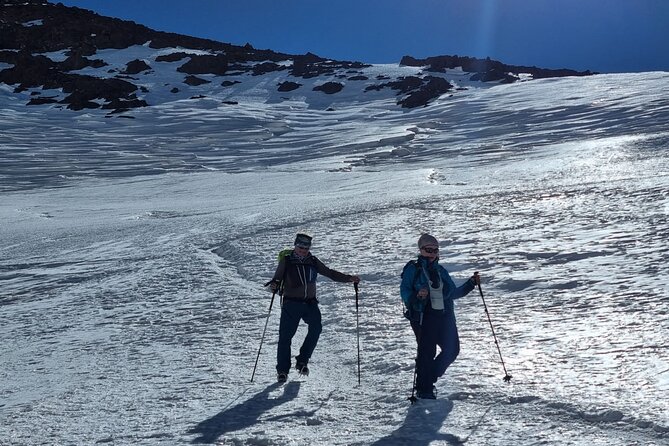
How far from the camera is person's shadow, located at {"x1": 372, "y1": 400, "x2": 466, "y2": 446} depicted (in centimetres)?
500

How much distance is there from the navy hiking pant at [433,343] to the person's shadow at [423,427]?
22cm

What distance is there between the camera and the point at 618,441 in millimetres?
4703

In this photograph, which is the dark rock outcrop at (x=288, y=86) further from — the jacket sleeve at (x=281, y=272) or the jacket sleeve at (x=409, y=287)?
the jacket sleeve at (x=409, y=287)

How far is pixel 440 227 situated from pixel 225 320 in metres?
6.71

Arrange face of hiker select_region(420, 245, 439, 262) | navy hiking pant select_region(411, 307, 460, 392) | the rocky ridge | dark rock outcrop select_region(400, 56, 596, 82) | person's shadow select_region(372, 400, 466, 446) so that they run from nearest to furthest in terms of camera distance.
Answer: person's shadow select_region(372, 400, 466, 446)
face of hiker select_region(420, 245, 439, 262)
navy hiking pant select_region(411, 307, 460, 392)
the rocky ridge
dark rock outcrop select_region(400, 56, 596, 82)

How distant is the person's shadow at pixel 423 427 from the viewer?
16.4 feet

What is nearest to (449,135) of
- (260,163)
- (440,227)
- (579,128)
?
(579,128)

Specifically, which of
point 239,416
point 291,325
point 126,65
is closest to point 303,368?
point 291,325

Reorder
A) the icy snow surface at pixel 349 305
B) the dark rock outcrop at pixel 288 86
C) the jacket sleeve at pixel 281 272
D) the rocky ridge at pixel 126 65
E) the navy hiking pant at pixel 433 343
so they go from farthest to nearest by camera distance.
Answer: the dark rock outcrop at pixel 288 86 → the rocky ridge at pixel 126 65 → the jacket sleeve at pixel 281 272 → the navy hiking pant at pixel 433 343 → the icy snow surface at pixel 349 305

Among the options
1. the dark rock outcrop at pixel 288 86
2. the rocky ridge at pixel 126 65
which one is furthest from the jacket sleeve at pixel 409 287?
the dark rock outcrop at pixel 288 86

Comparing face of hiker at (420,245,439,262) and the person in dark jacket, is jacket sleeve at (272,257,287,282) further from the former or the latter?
face of hiker at (420,245,439,262)

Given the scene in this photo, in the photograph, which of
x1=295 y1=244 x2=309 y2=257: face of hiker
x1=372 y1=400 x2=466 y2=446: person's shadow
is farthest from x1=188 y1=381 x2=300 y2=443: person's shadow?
x1=295 y1=244 x2=309 y2=257: face of hiker

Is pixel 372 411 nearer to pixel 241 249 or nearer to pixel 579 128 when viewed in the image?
pixel 241 249

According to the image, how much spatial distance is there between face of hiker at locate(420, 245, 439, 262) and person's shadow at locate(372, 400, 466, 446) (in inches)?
48.7
